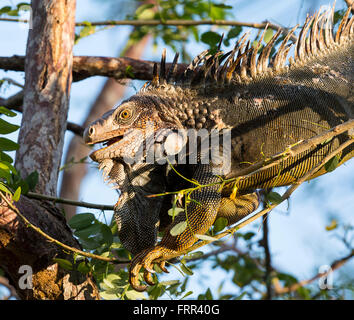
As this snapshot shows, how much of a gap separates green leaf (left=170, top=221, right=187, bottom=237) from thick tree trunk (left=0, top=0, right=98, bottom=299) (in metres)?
1.34

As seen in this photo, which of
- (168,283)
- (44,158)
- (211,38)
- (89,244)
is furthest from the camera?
(211,38)

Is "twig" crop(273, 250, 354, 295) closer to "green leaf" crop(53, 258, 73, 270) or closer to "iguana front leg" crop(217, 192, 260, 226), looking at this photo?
"iguana front leg" crop(217, 192, 260, 226)

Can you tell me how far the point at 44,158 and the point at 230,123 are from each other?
2111 mm

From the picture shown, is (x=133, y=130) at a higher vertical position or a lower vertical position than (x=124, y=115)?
lower

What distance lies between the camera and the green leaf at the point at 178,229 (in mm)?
4270

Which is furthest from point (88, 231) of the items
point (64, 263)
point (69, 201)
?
point (64, 263)

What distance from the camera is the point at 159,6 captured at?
809cm

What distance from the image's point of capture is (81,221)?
5297 mm

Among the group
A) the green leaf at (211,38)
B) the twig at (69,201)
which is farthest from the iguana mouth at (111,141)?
the green leaf at (211,38)

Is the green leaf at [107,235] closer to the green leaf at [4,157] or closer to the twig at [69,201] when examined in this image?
the twig at [69,201]

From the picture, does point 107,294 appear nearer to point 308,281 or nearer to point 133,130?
point 133,130
